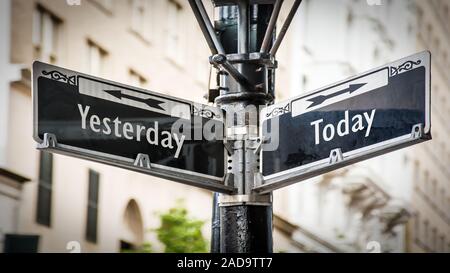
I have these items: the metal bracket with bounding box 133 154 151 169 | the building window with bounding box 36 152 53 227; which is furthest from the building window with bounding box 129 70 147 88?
the metal bracket with bounding box 133 154 151 169

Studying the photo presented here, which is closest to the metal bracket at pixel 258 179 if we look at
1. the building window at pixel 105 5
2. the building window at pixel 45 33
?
the building window at pixel 45 33

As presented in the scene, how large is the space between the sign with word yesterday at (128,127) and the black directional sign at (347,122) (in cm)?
25

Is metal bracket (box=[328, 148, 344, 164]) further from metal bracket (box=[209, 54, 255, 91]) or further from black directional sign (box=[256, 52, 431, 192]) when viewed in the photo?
metal bracket (box=[209, 54, 255, 91])

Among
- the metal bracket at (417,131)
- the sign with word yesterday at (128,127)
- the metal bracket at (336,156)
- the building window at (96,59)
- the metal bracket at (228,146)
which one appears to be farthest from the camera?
the building window at (96,59)

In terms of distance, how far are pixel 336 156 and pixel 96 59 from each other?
11.7 metres

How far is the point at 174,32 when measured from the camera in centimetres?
1861

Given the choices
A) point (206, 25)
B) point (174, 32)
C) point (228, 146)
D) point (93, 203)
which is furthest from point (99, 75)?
point (228, 146)

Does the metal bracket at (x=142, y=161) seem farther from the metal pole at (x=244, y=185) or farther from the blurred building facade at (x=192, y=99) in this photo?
the blurred building facade at (x=192, y=99)

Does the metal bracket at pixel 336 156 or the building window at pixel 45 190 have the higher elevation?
the building window at pixel 45 190

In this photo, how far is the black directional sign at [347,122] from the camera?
4.45 metres

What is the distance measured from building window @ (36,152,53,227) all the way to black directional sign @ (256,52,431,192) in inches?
340

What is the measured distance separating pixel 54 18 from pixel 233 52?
863 cm
